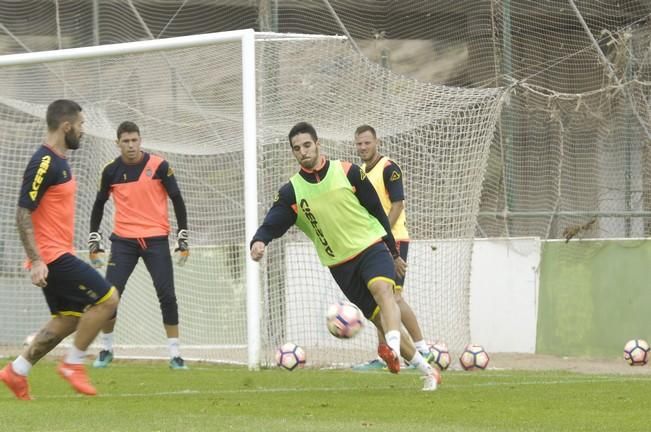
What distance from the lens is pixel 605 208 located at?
17.5m

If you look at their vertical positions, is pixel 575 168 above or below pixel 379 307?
above

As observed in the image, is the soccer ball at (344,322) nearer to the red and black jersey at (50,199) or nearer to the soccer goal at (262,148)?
the red and black jersey at (50,199)

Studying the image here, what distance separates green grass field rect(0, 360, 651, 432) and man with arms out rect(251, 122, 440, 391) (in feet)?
2.71

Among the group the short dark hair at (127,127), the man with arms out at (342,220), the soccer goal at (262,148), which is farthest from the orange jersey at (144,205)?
the man with arms out at (342,220)

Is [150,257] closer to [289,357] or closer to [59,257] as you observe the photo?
[289,357]

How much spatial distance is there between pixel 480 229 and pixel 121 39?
654 cm

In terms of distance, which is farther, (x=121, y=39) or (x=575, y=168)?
(x=121, y=39)

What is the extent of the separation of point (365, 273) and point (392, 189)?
90.1 inches

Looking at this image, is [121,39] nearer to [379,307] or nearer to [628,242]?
[628,242]

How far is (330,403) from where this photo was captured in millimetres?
9000

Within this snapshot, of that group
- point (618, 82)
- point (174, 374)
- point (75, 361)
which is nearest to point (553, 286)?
point (618, 82)

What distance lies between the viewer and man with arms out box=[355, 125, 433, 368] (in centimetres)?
1180

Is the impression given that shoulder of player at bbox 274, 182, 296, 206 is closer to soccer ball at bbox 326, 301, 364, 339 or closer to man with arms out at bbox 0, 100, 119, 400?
soccer ball at bbox 326, 301, 364, 339

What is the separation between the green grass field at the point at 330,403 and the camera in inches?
Result: 296
